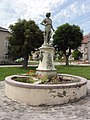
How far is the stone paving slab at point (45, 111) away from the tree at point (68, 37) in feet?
102

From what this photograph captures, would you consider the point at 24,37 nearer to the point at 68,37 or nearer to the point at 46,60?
the point at 68,37

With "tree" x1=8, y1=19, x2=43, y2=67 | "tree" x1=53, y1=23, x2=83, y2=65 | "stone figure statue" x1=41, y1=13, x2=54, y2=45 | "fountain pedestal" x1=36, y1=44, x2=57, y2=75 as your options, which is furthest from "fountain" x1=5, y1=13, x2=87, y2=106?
"tree" x1=53, y1=23, x2=83, y2=65

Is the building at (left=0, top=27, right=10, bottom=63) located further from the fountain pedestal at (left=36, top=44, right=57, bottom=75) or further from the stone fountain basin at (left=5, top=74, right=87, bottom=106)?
the stone fountain basin at (left=5, top=74, right=87, bottom=106)

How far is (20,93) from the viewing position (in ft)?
27.3

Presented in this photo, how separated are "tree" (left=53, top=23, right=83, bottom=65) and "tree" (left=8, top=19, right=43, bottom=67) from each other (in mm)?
9081

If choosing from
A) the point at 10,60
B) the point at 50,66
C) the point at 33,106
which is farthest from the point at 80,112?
the point at 10,60

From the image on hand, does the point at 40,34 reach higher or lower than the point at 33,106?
higher

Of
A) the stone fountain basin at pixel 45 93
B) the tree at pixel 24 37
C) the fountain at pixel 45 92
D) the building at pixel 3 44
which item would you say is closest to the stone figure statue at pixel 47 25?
the fountain at pixel 45 92

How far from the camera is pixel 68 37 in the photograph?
1545 inches

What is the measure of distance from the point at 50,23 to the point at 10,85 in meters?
4.23

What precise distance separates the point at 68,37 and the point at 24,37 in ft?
37.1

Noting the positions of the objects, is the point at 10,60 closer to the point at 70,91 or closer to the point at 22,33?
the point at 22,33

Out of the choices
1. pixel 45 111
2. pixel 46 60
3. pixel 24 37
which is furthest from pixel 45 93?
pixel 24 37

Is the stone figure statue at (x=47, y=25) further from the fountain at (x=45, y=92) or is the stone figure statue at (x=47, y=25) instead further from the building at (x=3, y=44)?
the building at (x=3, y=44)
